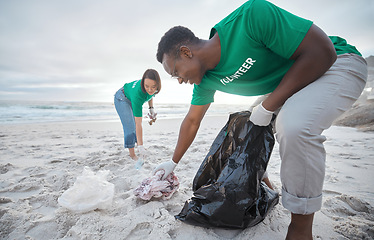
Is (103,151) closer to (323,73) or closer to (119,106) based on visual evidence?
(119,106)

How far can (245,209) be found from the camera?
106 centimetres

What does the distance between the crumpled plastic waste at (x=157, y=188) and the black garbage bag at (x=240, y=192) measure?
1.05 feet

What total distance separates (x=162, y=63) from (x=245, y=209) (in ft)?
3.31

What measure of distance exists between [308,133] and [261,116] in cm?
26

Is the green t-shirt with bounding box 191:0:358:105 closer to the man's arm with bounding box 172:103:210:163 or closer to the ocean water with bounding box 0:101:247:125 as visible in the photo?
the man's arm with bounding box 172:103:210:163

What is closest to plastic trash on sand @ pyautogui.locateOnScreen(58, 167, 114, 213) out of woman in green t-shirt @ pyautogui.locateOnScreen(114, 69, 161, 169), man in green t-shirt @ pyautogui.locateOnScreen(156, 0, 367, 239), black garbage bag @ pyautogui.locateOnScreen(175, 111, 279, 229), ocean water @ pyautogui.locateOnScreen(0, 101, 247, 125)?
black garbage bag @ pyautogui.locateOnScreen(175, 111, 279, 229)

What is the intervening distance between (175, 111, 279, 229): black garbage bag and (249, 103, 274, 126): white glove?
0.06m

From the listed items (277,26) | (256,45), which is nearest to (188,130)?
(256,45)

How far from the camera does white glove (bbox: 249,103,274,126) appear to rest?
3.45 ft

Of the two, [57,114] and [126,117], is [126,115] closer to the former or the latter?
[126,117]

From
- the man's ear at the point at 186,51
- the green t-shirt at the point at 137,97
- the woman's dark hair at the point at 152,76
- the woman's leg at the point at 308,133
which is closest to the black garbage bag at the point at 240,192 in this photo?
the woman's leg at the point at 308,133

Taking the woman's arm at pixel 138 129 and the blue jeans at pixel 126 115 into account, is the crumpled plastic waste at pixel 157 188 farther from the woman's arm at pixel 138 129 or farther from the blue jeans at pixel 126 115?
the blue jeans at pixel 126 115

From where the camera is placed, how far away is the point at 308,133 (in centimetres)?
87

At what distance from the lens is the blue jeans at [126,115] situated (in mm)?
2744
